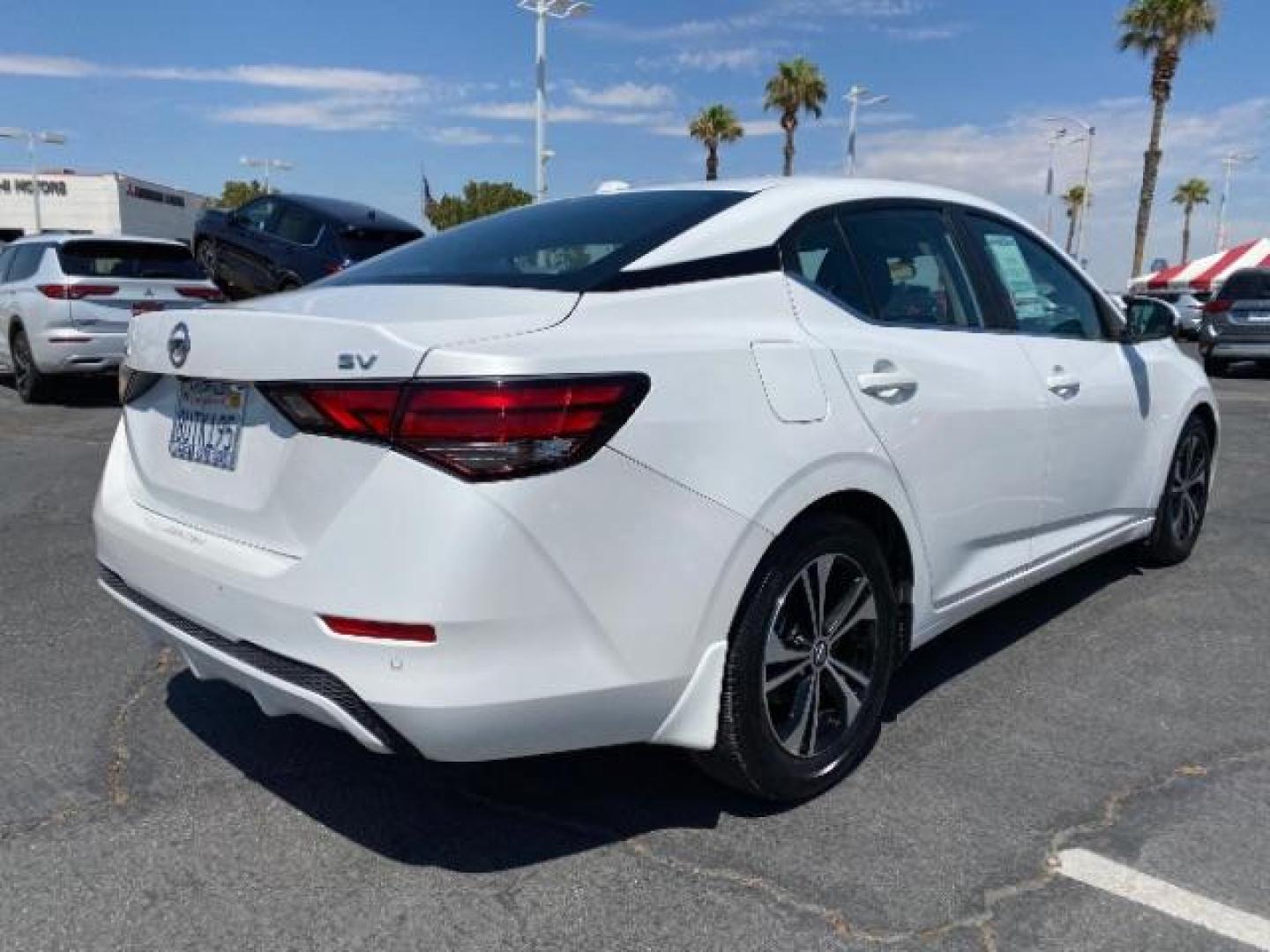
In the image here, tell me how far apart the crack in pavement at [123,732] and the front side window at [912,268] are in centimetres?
240

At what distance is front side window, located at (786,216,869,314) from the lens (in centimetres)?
283

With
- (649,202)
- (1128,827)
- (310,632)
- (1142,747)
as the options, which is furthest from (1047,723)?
(310,632)

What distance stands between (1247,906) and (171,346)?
2.76 meters

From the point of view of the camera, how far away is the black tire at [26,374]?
1056 cm

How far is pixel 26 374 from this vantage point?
1077 cm

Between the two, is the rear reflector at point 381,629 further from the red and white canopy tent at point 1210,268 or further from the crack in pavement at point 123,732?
the red and white canopy tent at point 1210,268

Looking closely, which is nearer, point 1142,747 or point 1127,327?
point 1142,747

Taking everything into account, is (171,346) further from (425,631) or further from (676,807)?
(676,807)

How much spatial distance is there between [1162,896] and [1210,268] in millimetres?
42764

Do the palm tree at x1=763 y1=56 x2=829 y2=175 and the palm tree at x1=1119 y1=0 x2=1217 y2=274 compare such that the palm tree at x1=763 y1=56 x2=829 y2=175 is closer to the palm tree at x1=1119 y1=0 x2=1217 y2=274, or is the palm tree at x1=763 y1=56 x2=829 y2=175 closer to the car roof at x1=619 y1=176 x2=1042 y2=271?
the palm tree at x1=1119 y1=0 x2=1217 y2=274

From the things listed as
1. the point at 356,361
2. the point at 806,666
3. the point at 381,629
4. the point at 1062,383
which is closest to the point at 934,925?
the point at 806,666

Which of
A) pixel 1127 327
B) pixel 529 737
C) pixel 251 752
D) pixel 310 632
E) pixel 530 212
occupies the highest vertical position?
pixel 530 212

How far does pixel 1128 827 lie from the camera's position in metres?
2.64

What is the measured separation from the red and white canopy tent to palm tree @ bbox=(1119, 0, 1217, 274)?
5.91m
